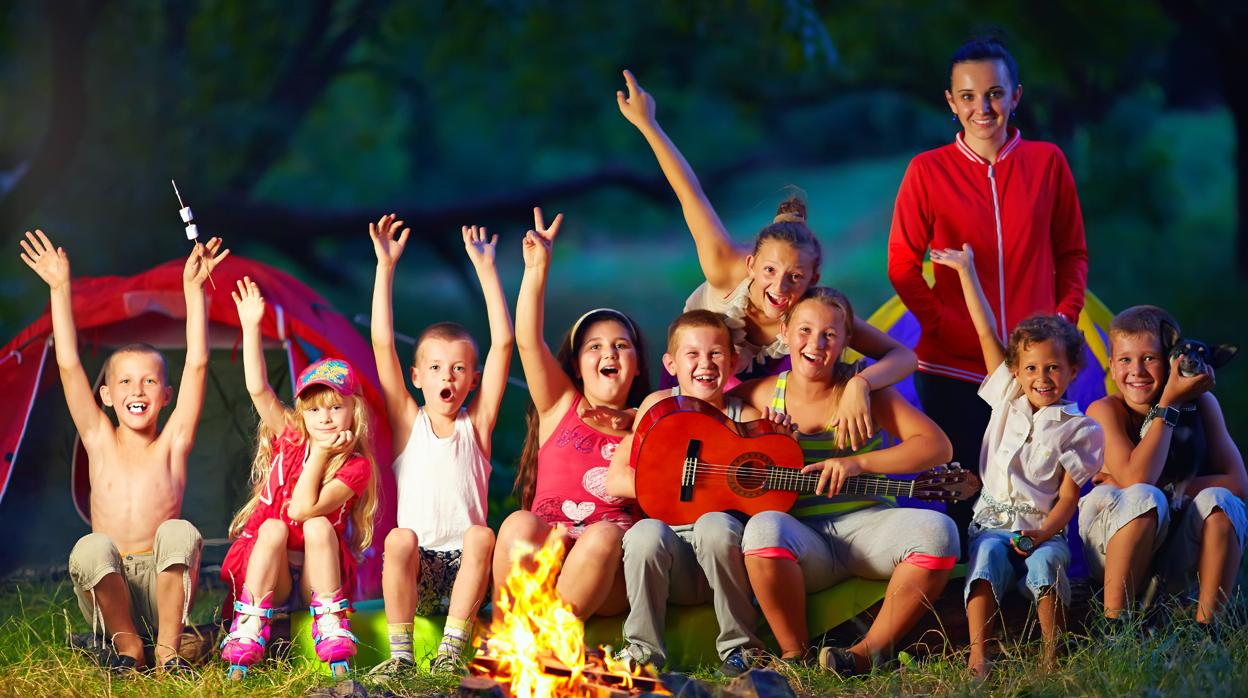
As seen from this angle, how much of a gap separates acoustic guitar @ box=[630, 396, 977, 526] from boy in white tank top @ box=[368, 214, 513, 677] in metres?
0.51

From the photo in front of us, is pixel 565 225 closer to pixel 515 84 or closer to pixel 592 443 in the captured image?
pixel 515 84

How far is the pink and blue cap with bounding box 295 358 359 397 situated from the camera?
4191 mm

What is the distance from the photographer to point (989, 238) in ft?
15.0

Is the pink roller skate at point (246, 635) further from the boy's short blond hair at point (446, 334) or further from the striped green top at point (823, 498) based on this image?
the striped green top at point (823, 498)

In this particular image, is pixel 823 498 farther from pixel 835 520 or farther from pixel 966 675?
pixel 966 675

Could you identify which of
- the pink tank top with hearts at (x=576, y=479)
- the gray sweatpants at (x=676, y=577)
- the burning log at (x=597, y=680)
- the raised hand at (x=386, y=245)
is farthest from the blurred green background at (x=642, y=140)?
the burning log at (x=597, y=680)

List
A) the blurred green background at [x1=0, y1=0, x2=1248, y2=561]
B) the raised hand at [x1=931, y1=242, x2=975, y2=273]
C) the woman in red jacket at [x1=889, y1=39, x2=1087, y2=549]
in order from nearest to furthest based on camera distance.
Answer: the raised hand at [x1=931, y1=242, x2=975, y2=273] < the woman in red jacket at [x1=889, y1=39, x2=1087, y2=549] < the blurred green background at [x1=0, y1=0, x2=1248, y2=561]

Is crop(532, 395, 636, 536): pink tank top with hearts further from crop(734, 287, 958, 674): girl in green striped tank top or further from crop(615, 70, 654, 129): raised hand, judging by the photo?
crop(615, 70, 654, 129): raised hand

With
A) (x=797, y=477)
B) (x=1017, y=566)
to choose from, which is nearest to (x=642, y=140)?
(x=797, y=477)

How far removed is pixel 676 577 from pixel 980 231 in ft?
5.24

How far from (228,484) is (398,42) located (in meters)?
4.73

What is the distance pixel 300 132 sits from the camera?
9570 mm

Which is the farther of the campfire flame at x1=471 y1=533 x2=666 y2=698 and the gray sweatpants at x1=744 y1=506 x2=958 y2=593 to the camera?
the gray sweatpants at x1=744 y1=506 x2=958 y2=593

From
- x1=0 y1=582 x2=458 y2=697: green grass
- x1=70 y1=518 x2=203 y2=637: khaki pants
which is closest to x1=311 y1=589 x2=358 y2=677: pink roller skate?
x1=0 y1=582 x2=458 y2=697: green grass
